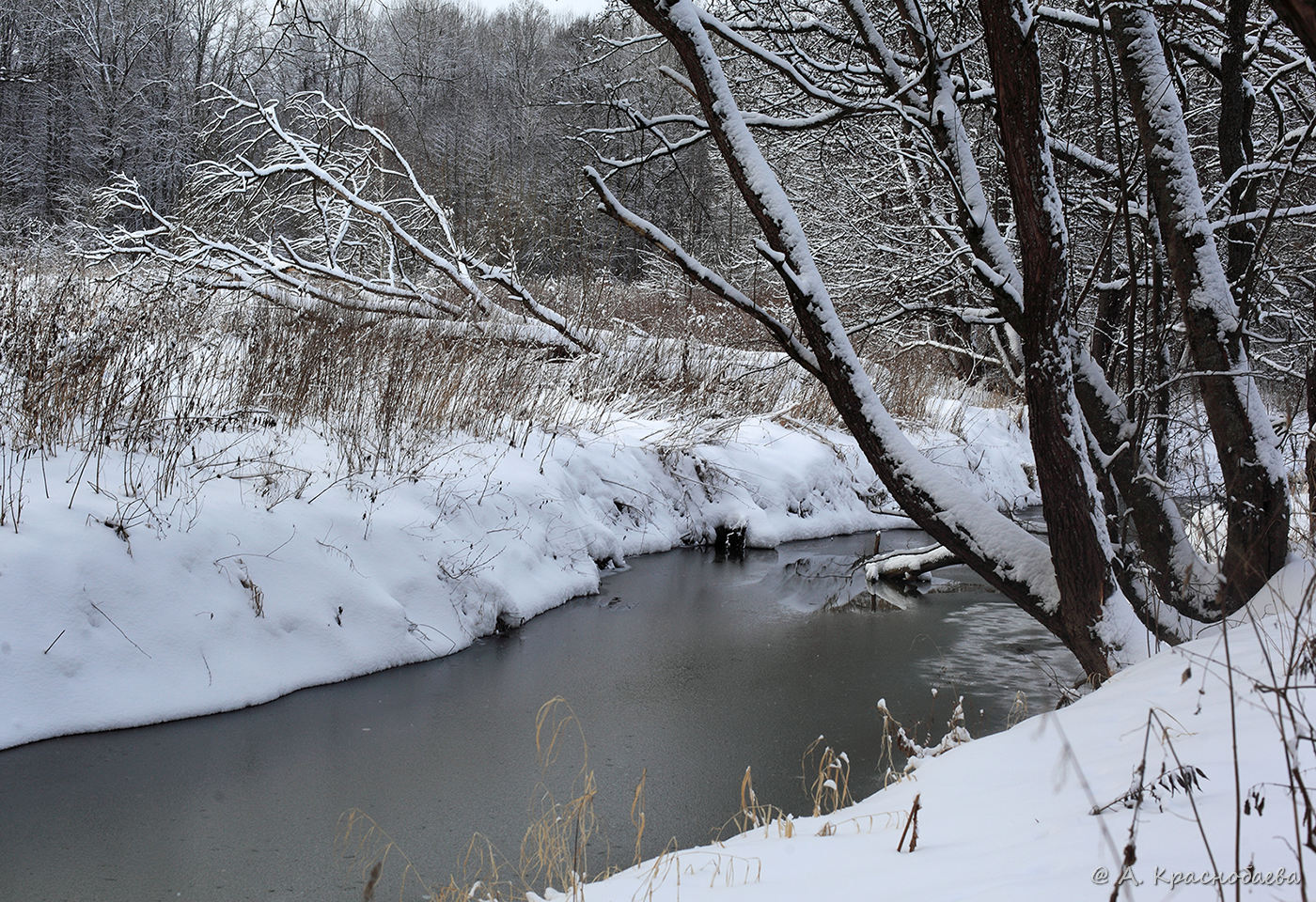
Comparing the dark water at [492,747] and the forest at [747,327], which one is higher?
the forest at [747,327]

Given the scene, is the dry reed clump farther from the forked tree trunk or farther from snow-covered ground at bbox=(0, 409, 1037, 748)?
Answer: the forked tree trunk

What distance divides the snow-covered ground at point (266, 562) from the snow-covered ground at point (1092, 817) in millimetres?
2489

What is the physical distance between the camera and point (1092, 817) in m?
1.72

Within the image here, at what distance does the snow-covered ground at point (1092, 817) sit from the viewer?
134 cm

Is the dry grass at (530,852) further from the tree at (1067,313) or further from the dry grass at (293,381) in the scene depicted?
the dry grass at (293,381)

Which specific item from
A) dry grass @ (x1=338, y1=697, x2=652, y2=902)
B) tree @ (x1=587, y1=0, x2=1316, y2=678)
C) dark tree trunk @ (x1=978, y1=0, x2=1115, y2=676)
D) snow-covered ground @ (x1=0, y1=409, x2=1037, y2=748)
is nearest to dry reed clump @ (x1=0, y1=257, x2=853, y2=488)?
snow-covered ground @ (x1=0, y1=409, x2=1037, y2=748)

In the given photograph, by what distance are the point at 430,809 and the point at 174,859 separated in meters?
0.79

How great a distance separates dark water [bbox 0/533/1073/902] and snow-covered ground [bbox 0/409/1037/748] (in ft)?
0.53

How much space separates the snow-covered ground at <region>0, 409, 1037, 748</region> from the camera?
3807 millimetres

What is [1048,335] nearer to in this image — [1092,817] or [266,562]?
[1092,817]

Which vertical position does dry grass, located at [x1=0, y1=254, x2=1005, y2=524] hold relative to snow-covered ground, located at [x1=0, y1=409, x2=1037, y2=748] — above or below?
above

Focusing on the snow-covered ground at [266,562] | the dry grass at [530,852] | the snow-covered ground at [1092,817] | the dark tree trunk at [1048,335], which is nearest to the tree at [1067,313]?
the dark tree trunk at [1048,335]

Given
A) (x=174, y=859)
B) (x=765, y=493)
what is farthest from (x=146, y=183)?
(x=174, y=859)

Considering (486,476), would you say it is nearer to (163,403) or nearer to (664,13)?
(163,403)
